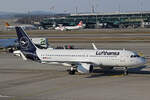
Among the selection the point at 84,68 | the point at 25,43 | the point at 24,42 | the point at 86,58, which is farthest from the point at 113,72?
the point at 24,42

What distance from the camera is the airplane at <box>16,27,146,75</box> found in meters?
46.5

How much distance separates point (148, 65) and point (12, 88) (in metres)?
24.2

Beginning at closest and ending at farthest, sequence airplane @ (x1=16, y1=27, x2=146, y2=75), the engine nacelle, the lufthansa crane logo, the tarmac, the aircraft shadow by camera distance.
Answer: the tarmac
the engine nacelle
airplane @ (x1=16, y1=27, x2=146, y2=75)
the aircraft shadow
the lufthansa crane logo

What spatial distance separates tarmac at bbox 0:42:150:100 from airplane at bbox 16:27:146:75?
133cm

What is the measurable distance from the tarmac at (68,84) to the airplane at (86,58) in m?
1.33

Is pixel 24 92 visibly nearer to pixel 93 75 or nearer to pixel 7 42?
pixel 93 75

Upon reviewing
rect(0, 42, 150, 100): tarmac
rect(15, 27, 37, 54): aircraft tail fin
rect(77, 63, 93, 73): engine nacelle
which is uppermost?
rect(15, 27, 37, 54): aircraft tail fin

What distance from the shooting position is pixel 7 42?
8319cm

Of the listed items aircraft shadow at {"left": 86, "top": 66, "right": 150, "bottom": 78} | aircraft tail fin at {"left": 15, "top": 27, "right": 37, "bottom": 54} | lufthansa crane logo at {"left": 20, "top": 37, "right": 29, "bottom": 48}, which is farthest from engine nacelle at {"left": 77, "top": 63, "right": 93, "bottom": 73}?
lufthansa crane logo at {"left": 20, "top": 37, "right": 29, "bottom": 48}

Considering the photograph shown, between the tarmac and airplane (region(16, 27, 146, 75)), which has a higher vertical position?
Answer: airplane (region(16, 27, 146, 75))

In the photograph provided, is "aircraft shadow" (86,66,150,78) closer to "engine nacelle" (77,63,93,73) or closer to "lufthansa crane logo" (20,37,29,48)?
"engine nacelle" (77,63,93,73)

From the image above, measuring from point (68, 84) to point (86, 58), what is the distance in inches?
298

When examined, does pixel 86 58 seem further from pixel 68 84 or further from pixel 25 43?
pixel 25 43

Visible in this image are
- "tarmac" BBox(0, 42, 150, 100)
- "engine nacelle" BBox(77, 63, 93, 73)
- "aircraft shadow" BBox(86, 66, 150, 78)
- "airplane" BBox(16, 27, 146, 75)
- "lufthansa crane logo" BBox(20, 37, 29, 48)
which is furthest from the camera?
"lufthansa crane logo" BBox(20, 37, 29, 48)
